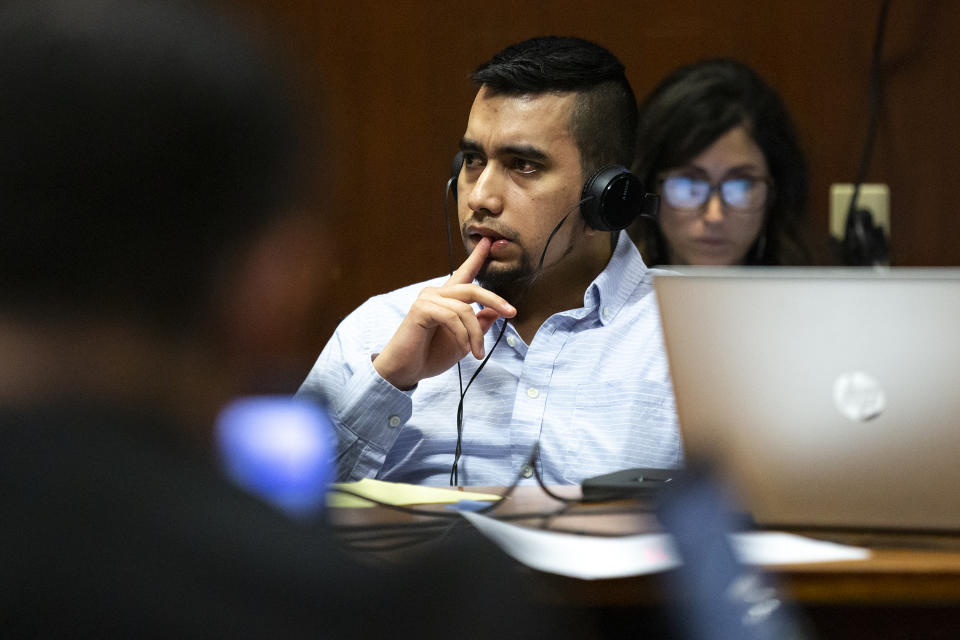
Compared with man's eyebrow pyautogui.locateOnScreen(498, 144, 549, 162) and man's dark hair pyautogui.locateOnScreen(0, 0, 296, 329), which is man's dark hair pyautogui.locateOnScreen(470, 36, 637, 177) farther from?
man's dark hair pyautogui.locateOnScreen(0, 0, 296, 329)

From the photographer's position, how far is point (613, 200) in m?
1.85

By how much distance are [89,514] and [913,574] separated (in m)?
0.69

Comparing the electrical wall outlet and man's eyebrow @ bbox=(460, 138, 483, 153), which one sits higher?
man's eyebrow @ bbox=(460, 138, 483, 153)

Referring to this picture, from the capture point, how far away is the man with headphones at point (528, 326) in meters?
1.65

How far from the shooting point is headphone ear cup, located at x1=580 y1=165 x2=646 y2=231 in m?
1.85

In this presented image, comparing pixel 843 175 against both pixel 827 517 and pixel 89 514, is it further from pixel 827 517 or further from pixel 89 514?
pixel 89 514

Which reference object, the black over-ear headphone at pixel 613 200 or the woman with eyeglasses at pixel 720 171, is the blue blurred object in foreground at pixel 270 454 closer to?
the black over-ear headphone at pixel 613 200

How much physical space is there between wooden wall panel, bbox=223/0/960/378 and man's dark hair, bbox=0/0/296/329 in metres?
1.85

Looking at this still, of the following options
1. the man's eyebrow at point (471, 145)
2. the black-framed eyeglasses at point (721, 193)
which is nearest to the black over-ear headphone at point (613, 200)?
the man's eyebrow at point (471, 145)

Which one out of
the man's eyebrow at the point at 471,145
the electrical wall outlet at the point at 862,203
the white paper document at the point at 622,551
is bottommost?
the white paper document at the point at 622,551

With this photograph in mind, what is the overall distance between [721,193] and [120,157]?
186 cm

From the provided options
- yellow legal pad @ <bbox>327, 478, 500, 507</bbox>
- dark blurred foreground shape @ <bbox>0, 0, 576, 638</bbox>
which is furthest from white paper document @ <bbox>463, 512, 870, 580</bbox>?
dark blurred foreground shape @ <bbox>0, 0, 576, 638</bbox>

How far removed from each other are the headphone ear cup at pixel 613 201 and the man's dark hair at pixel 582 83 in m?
0.09

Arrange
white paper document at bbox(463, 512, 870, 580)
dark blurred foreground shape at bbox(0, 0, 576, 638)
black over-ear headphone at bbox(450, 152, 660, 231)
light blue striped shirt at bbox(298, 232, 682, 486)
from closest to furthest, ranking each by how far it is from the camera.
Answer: dark blurred foreground shape at bbox(0, 0, 576, 638) → white paper document at bbox(463, 512, 870, 580) → light blue striped shirt at bbox(298, 232, 682, 486) → black over-ear headphone at bbox(450, 152, 660, 231)
